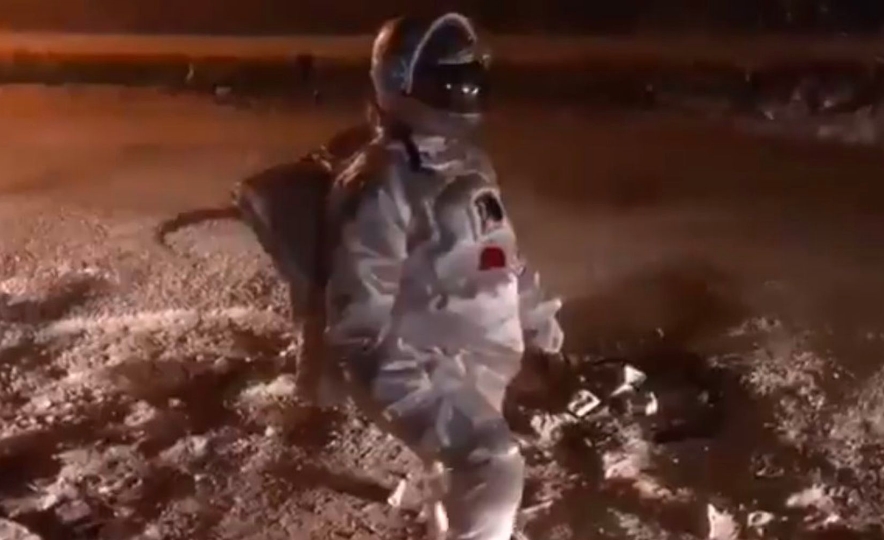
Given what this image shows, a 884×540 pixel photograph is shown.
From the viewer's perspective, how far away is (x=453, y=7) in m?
8.28

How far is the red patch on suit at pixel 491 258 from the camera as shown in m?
2.87

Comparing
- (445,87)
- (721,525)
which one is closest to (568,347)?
(721,525)

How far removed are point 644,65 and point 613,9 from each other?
44 cm

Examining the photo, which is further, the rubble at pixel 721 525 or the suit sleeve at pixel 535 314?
the rubble at pixel 721 525

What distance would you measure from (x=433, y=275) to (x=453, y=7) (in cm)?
563

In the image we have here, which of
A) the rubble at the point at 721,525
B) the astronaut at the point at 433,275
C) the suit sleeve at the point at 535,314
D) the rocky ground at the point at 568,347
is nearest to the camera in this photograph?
the astronaut at the point at 433,275

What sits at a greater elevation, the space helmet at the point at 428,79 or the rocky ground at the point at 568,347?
the space helmet at the point at 428,79

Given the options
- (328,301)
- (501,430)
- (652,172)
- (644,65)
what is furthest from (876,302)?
(644,65)

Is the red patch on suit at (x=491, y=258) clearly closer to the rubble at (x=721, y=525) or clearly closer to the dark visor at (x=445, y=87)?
the dark visor at (x=445, y=87)

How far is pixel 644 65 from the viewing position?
7746mm

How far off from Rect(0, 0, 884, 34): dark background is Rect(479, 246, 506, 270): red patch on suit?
5.34 m

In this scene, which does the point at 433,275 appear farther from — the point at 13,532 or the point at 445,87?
the point at 13,532

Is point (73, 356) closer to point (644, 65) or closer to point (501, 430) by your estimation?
point (501, 430)

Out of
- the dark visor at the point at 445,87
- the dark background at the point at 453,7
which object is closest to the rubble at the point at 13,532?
the dark visor at the point at 445,87
